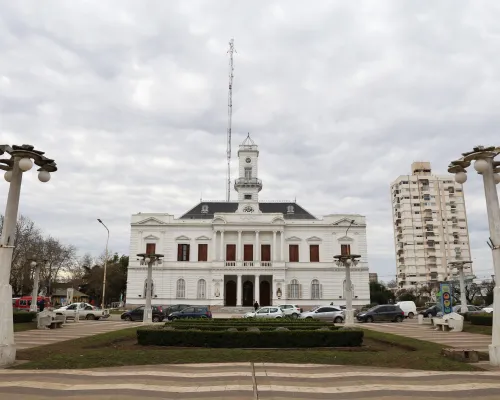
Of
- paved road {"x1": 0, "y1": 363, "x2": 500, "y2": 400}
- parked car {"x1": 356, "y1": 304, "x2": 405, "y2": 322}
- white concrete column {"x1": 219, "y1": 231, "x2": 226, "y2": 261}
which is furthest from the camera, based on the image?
Result: white concrete column {"x1": 219, "y1": 231, "x2": 226, "y2": 261}

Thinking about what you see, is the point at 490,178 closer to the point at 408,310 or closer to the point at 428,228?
the point at 408,310

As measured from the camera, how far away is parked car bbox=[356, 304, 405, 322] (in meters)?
35.3

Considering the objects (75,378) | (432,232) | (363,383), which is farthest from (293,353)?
(432,232)

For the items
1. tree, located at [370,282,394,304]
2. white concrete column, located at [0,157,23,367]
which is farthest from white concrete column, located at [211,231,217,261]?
white concrete column, located at [0,157,23,367]

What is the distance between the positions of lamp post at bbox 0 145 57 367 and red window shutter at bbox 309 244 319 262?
149ft

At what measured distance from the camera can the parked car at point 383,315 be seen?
35.3 metres

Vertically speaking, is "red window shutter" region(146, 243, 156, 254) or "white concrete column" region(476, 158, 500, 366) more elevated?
"red window shutter" region(146, 243, 156, 254)

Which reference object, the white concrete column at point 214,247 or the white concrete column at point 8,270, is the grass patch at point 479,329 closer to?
the white concrete column at point 8,270

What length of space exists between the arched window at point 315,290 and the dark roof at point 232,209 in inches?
360

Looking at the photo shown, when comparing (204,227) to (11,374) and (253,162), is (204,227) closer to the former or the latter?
(253,162)

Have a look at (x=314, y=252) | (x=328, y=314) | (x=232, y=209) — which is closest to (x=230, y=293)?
(x=232, y=209)

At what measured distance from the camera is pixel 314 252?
184 feet

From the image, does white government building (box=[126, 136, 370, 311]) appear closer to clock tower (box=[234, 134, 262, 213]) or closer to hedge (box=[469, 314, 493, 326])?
clock tower (box=[234, 134, 262, 213])

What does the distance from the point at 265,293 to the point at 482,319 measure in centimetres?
3347
